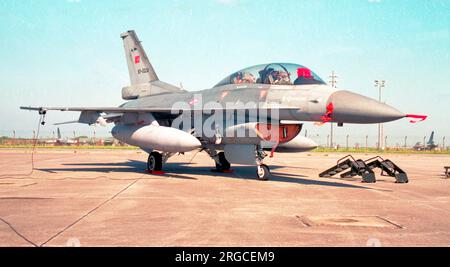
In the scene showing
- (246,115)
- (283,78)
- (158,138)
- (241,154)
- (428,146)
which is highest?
(283,78)

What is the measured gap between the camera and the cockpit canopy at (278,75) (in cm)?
1280

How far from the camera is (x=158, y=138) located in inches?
572

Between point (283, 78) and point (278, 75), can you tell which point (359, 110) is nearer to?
point (283, 78)

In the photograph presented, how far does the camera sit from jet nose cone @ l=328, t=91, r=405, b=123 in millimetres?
10578

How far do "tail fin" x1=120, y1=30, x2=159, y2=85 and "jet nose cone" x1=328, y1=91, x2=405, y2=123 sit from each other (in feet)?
36.5

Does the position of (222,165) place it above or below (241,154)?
below

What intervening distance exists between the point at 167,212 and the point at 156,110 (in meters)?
8.53

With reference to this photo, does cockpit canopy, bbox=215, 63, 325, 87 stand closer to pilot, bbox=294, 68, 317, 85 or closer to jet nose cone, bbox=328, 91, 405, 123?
pilot, bbox=294, 68, 317, 85

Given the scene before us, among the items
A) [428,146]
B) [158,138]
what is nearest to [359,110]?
[158,138]

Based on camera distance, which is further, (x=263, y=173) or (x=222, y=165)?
(x=222, y=165)

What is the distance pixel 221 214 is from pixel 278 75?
679cm
